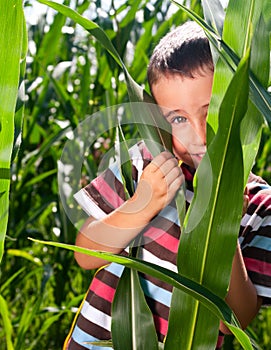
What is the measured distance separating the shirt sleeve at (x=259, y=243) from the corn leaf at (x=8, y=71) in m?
0.35

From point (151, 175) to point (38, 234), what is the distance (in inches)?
40.9

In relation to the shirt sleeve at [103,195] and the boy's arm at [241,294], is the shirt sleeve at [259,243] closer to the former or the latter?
the boy's arm at [241,294]

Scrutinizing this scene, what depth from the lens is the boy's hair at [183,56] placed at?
80 cm

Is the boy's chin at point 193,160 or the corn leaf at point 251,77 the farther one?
the boy's chin at point 193,160

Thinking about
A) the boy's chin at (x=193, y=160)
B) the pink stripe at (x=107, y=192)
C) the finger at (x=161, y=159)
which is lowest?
the pink stripe at (x=107, y=192)

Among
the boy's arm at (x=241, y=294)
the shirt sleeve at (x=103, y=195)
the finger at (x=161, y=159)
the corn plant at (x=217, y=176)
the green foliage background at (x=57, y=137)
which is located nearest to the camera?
the corn plant at (x=217, y=176)

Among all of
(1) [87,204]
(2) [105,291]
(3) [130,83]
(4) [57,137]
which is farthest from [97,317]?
(4) [57,137]

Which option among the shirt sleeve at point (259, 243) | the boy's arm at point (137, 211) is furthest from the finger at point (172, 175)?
the shirt sleeve at point (259, 243)

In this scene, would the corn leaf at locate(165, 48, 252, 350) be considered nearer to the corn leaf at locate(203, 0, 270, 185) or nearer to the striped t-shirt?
the corn leaf at locate(203, 0, 270, 185)

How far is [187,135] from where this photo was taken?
0.77m

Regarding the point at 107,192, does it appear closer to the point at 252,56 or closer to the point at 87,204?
the point at 87,204

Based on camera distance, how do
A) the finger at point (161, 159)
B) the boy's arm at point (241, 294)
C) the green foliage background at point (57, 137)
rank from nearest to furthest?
the finger at point (161, 159) → the boy's arm at point (241, 294) → the green foliage background at point (57, 137)

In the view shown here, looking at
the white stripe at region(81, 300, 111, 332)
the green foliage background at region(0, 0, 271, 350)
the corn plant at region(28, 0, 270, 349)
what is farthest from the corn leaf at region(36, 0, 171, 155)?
the green foliage background at region(0, 0, 271, 350)

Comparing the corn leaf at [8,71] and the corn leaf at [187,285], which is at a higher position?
the corn leaf at [8,71]
